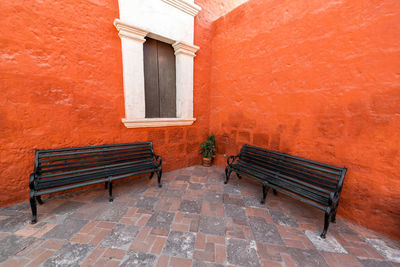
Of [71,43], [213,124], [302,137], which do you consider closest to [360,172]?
[302,137]

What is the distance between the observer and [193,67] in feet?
12.9

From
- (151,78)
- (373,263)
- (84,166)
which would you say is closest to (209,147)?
(151,78)

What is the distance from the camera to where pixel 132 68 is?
3004mm

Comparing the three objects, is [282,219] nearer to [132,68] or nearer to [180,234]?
[180,234]

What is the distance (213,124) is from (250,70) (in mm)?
1722

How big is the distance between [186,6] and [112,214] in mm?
4459

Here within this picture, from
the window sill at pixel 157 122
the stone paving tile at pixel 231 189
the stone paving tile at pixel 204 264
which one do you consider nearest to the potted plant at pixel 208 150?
the window sill at pixel 157 122

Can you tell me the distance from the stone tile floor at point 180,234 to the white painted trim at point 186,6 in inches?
160

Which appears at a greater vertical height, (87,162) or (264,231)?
(87,162)

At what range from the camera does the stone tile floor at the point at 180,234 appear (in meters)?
1.62

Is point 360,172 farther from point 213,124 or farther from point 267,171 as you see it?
point 213,124

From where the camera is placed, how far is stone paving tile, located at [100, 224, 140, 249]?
1751mm

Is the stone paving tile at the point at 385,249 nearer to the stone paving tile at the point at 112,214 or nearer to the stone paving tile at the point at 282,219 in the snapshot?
the stone paving tile at the point at 282,219

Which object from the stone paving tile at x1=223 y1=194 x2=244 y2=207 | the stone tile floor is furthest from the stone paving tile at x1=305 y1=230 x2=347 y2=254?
the stone paving tile at x1=223 y1=194 x2=244 y2=207
